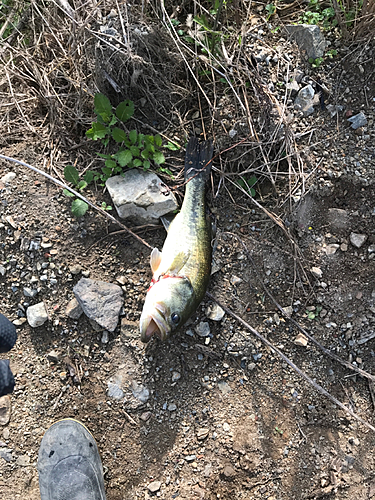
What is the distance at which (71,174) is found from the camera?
3518mm

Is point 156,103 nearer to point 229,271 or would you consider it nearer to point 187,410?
point 229,271

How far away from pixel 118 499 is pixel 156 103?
159 inches

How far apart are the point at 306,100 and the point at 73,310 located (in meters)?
3.23

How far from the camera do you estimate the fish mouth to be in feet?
10.3

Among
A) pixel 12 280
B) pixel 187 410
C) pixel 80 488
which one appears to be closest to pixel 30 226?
pixel 12 280

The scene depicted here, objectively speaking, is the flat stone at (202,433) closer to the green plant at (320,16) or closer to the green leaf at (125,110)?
the green leaf at (125,110)

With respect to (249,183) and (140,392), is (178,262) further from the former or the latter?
(140,392)

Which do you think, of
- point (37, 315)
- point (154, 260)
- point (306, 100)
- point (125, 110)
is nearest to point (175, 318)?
point (154, 260)

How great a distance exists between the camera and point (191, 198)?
11.6 ft

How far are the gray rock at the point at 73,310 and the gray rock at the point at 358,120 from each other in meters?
3.40

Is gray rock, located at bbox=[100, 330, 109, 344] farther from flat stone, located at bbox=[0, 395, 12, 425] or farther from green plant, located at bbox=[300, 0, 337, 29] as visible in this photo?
green plant, located at bbox=[300, 0, 337, 29]

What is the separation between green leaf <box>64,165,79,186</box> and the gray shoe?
7.92 ft

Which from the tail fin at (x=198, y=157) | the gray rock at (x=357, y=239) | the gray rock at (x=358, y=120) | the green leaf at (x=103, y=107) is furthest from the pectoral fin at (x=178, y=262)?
the gray rock at (x=358, y=120)

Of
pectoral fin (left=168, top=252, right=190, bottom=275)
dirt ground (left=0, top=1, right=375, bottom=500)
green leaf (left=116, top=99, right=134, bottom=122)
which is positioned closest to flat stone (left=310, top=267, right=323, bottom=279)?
dirt ground (left=0, top=1, right=375, bottom=500)
